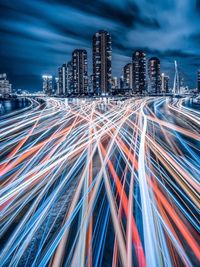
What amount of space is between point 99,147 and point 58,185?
15.0 feet

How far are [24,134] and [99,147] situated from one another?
617 cm

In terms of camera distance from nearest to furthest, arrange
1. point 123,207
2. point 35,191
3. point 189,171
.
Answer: point 123,207
point 35,191
point 189,171

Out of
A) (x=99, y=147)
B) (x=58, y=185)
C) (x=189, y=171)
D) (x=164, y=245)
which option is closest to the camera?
(x=164, y=245)

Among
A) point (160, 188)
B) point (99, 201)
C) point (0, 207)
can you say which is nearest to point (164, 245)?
point (99, 201)

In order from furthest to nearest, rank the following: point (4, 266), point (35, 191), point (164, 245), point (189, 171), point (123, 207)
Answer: point (189, 171) < point (35, 191) < point (123, 207) < point (164, 245) < point (4, 266)

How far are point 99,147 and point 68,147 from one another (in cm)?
126

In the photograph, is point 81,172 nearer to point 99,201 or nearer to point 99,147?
point 99,201

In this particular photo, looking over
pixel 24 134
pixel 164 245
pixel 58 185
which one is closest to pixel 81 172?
pixel 58 185

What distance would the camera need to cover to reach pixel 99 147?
11.4m

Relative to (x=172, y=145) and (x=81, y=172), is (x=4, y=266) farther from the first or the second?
(x=172, y=145)

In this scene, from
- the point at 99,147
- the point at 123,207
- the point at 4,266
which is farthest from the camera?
the point at 99,147

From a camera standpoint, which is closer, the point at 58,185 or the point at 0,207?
the point at 0,207

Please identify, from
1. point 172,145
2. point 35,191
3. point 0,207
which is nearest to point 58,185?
point 35,191

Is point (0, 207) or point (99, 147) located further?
point (99, 147)
